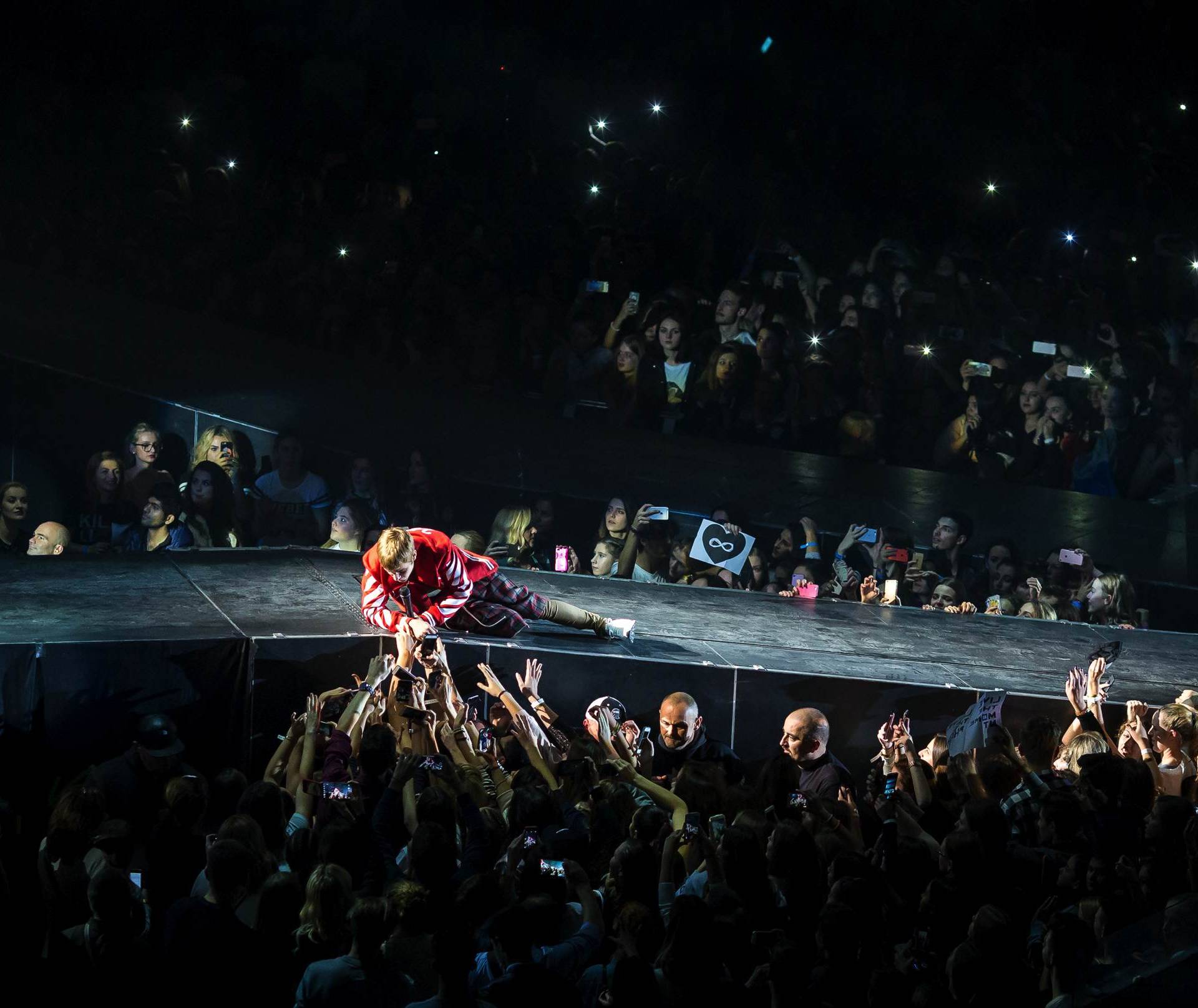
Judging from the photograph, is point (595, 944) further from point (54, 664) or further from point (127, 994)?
point (54, 664)

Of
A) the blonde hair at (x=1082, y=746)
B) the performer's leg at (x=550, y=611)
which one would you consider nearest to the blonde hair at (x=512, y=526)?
the performer's leg at (x=550, y=611)

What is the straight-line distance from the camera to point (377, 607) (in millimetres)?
5699

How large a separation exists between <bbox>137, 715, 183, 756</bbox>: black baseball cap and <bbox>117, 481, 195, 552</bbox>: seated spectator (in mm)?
3268

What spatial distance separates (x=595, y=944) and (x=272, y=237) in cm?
889

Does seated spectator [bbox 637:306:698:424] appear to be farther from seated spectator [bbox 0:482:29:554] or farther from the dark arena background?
seated spectator [bbox 0:482:29:554]

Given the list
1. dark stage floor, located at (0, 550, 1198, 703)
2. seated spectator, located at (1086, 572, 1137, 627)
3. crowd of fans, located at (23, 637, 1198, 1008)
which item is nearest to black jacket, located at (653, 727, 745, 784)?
crowd of fans, located at (23, 637, 1198, 1008)

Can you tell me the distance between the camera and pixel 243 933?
10.1 feet

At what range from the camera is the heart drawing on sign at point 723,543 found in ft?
28.1

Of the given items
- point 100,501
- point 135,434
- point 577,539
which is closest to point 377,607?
point 577,539

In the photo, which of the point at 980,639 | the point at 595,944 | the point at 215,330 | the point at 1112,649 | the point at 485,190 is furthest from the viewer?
the point at 485,190

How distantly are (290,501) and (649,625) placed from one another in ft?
11.2

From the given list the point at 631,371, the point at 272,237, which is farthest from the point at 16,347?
the point at 631,371

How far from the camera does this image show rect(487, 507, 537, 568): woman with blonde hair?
8.78m

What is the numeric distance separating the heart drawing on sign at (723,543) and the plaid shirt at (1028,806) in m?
4.29
